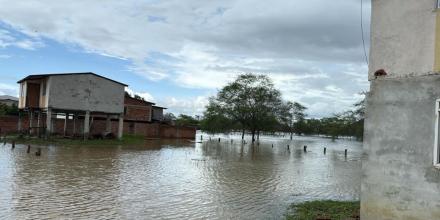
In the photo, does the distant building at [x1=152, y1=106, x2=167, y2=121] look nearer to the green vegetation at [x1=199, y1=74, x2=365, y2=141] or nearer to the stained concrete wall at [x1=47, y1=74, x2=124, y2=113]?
the green vegetation at [x1=199, y1=74, x2=365, y2=141]

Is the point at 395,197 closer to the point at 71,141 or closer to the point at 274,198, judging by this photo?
the point at 274,198

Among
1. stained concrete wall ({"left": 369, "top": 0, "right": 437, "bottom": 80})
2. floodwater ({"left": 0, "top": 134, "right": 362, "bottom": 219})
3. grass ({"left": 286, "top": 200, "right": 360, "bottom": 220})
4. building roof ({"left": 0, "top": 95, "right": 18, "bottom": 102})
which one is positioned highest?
building roof ({"left": 0, "top": 95, "right": 18, "bottom": 102})

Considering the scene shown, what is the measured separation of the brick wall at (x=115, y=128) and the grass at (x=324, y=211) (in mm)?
42040

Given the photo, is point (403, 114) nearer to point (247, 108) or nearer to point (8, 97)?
point (247, 108)

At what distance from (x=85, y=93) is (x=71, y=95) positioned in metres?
1.45

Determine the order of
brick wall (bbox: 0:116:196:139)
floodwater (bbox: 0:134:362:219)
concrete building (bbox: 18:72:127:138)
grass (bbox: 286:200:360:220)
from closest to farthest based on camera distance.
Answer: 1. grass (bbox: 286:200:360:220)
2. floodwater (bbox: 0:134:362:219)
3. concrete building (bbox: 18:72:127:138)
4. brick wall (bbox: 0:116:196:139)

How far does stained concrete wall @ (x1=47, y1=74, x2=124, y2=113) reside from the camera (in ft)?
140

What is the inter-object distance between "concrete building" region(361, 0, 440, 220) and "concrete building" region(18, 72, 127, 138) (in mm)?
37600

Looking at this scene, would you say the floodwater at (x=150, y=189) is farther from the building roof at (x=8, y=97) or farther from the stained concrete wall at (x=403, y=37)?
the building roof at (x=8, y=97)

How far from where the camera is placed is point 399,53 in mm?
9383

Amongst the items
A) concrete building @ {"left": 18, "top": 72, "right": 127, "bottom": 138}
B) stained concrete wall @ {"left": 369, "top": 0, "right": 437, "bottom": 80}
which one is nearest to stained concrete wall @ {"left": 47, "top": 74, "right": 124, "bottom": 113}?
concrete building @ {"left": 18, "top": 72, "right": 127, "bottom": 138}

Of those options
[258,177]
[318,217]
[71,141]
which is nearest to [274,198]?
[318,217]

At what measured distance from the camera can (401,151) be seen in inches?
360

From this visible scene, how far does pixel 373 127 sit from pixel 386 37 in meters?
1.98
